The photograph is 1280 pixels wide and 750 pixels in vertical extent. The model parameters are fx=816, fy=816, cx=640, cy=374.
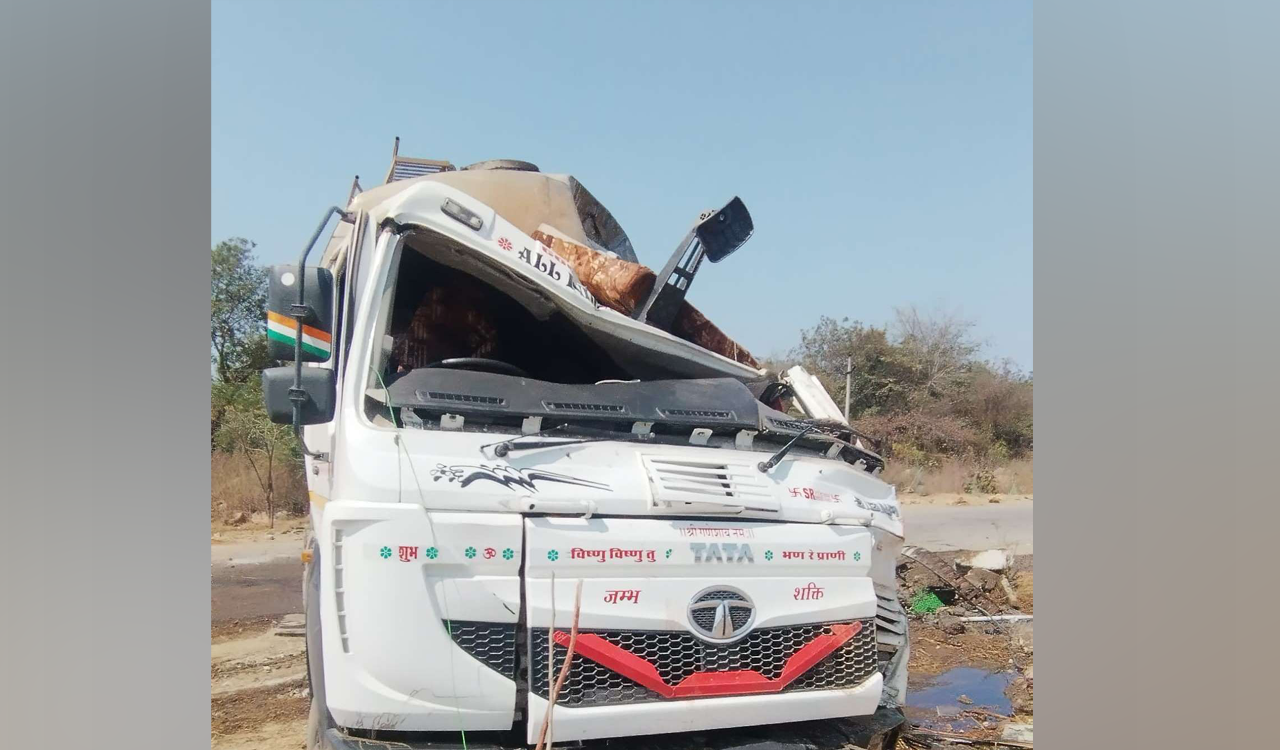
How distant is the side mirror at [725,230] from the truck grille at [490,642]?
Result: 224cm

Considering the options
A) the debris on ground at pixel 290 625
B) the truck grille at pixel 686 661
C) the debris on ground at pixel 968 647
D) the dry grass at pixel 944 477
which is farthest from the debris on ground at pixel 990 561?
the debris on ground at pixel 290 625

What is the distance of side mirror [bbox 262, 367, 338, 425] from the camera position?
9.29 feet

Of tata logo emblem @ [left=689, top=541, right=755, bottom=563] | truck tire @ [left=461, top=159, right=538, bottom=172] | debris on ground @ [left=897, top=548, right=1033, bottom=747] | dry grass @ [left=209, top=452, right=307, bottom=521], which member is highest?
truck tire @ [left=461, top=159, right=538, bottom=172]

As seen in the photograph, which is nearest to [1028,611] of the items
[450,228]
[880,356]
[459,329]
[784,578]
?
[784,578]

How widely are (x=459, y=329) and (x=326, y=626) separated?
1.49 meters

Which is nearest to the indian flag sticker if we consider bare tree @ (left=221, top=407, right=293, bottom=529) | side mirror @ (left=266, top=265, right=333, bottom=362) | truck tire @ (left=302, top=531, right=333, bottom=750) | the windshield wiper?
side mirror @ (left=266, top=265, right=333, bottom=362)

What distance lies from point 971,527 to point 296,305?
30.9 ft

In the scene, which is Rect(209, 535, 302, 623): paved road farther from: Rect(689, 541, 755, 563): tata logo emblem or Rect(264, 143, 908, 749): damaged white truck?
Rect(689, 541, 755, 563): tata logo emblem

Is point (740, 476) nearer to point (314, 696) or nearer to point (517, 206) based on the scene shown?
point (314, 696)

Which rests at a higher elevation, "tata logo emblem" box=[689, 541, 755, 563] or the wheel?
"tata logo emblem" box=[689, 541, 755, 563]

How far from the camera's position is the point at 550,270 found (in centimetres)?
317

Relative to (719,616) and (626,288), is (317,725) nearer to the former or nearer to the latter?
(719,616)

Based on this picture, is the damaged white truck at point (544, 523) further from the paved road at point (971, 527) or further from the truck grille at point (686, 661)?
the paved road at point (971, 527)

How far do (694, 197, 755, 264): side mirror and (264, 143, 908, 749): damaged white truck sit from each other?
78 cm
